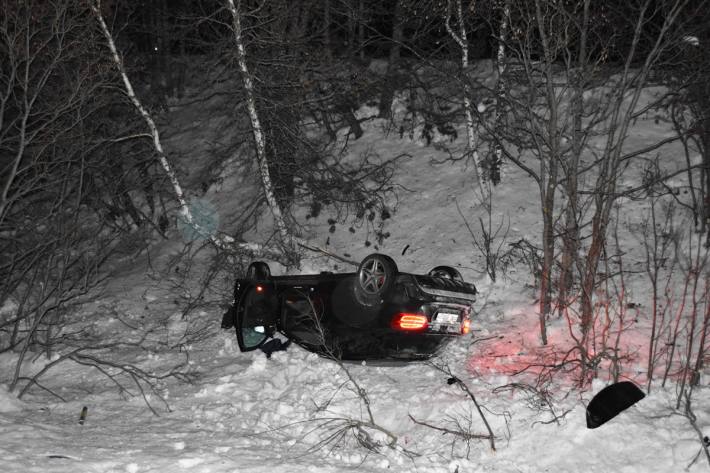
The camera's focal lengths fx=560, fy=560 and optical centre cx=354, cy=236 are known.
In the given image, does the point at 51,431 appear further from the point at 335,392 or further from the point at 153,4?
the point at 153,4

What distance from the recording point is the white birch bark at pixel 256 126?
11.3 meters

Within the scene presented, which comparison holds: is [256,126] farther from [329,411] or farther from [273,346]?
[329,411]

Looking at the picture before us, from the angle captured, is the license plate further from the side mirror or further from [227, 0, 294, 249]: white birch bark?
[227, 0, 294, 249]: white birch bark

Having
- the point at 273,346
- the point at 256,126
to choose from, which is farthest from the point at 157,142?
the point at 273,346

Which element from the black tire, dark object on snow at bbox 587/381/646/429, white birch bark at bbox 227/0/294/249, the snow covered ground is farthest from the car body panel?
white birch bark at bbox 227/0/294/249

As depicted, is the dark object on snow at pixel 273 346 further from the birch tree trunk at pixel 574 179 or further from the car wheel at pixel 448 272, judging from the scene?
the birch tree trunk at pixel 574 179

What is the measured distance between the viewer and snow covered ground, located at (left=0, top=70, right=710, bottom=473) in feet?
18.6

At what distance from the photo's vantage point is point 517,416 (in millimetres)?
6336

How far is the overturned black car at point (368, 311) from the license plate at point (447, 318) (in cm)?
1

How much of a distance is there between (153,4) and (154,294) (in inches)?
630

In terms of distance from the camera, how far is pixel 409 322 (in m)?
6.99

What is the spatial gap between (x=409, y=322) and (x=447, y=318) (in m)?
0.58

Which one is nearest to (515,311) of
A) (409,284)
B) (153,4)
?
(409,284)

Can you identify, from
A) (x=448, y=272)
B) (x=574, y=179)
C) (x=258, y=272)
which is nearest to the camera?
(x=574, y=179)
